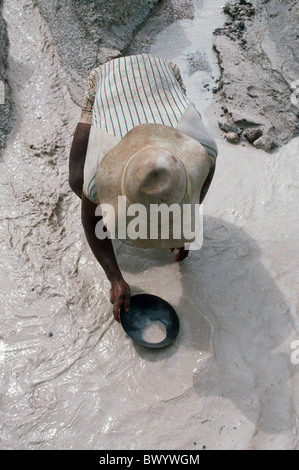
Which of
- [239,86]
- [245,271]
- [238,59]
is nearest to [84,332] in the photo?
[245,271]

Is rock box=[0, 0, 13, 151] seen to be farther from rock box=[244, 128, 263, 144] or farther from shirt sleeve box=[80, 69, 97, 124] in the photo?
rock box=[244, 128, 263, 144]

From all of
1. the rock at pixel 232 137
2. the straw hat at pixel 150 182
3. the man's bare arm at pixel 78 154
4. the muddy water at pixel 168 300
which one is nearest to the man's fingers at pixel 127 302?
the muddy water at pixel 168 300

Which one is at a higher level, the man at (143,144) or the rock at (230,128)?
the man at (143,144)

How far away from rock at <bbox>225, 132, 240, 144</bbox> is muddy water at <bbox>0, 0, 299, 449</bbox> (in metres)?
0.07

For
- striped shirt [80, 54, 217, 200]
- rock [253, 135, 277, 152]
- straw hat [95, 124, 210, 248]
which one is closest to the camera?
straw hat [95, 124, 210, 248]

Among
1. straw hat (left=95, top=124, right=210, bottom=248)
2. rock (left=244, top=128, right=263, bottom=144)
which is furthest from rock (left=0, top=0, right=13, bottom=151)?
straw hat (left=95, top=124, right=210, bottom=248)

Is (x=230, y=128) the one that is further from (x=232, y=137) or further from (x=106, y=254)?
(x=106, y=254)

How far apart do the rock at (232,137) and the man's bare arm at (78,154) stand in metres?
1.29

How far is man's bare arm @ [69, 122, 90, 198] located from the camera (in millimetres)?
2201

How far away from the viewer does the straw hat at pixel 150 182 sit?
1.29 metres

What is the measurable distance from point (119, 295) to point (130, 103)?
0.97 meters

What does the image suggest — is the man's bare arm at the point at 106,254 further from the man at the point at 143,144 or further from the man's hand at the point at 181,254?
the man's hand at the point at 181,254

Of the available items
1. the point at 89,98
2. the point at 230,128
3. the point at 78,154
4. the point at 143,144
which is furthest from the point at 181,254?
the point at 230,128
